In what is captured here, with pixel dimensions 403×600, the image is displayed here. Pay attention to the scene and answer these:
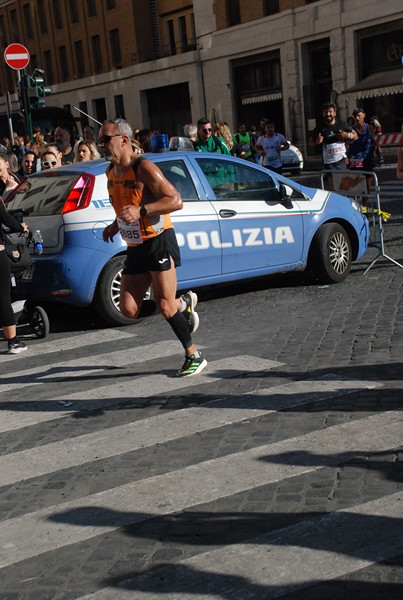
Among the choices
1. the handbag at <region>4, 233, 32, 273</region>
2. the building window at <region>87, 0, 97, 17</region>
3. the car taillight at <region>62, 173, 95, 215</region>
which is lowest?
the handbag at <region>4, 233, 32, 273</region>

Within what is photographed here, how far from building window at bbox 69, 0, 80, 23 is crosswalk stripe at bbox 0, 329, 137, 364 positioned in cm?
5320

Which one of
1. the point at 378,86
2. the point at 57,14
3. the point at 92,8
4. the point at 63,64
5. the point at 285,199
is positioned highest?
the point at 57,14

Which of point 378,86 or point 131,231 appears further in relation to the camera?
point 378,86

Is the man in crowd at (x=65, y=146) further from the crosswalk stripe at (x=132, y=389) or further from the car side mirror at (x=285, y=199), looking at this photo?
the crosswalk stripe at (x=132, y=389)

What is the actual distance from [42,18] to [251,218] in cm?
5698

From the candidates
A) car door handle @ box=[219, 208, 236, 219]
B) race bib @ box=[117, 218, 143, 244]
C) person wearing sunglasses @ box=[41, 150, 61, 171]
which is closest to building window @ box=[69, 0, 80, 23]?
person wearing sunglasses @ box=[41, 150, 61, 171]

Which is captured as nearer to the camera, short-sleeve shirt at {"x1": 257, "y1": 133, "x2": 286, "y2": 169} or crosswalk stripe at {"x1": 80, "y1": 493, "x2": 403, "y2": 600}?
crosswalk stripe at {"x1": 80, "y1": 493, "x2": 403, "y2": 600}

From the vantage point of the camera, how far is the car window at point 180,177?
943cm

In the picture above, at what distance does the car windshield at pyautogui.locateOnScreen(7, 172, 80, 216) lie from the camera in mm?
9039

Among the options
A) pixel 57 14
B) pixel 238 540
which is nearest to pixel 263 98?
pixel 57 14

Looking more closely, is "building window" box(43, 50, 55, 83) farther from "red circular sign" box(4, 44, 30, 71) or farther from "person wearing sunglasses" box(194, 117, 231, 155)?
"person wearing sunglasses" box(194, 117, 231, 155)

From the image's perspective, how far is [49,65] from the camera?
6278 cm

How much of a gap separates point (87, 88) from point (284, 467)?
183ft

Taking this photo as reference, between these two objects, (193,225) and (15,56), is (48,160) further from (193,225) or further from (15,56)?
(15,56)
